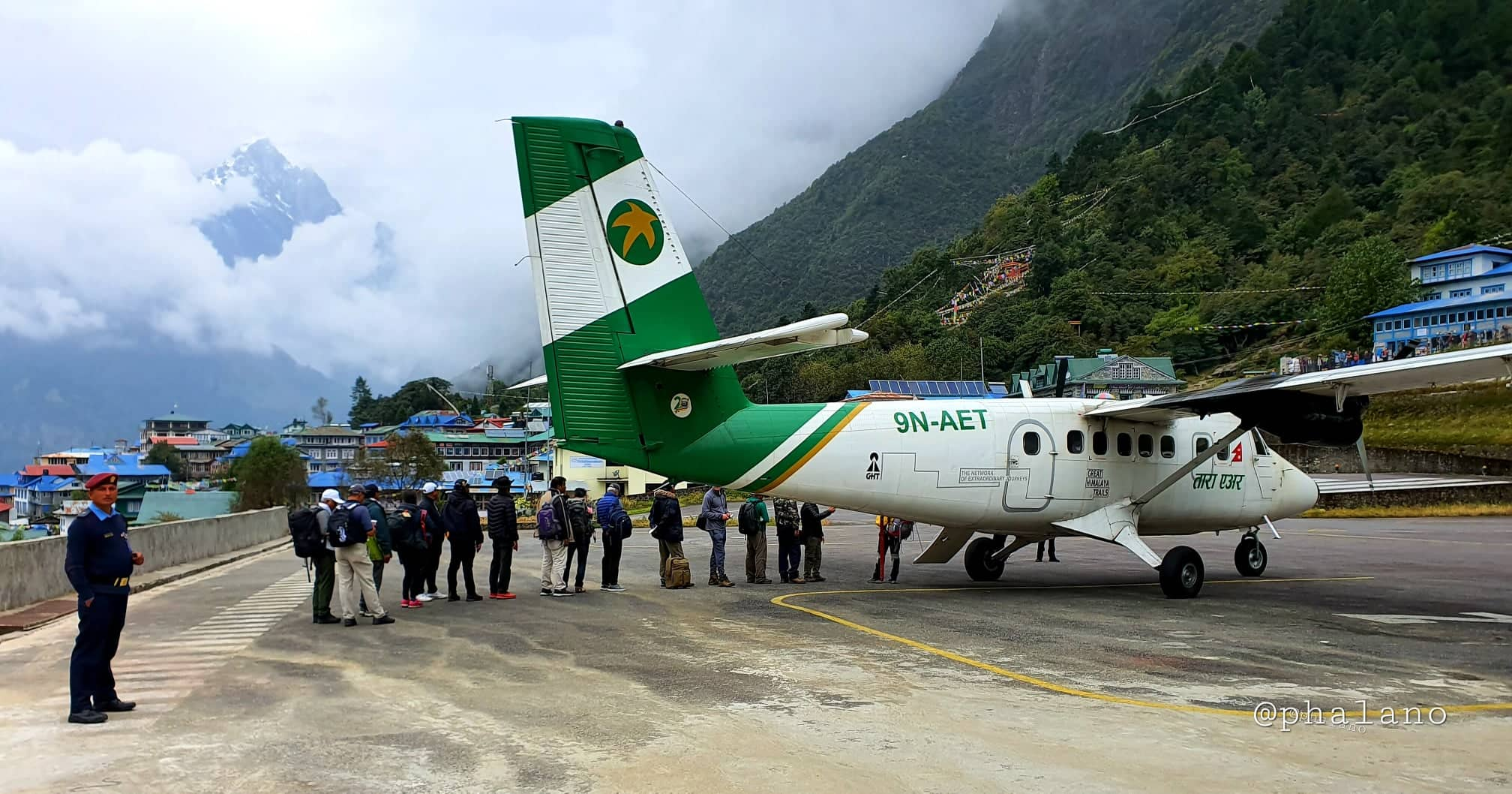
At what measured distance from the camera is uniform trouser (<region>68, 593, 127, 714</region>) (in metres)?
7.64

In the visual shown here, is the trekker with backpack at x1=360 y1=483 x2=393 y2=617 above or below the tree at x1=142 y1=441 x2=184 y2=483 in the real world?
below

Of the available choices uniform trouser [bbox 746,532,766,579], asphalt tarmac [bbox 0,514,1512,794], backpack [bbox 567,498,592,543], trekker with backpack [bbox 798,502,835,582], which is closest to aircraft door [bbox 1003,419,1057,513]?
asphalt tarmac [bbox 0,514,1512,794]

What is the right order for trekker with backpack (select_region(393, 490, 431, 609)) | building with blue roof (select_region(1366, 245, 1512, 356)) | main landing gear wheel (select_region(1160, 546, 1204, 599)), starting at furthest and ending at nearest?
1. building with blue roof (select_region(1366, 245, 1512, 356))
2. main landing gear wheel (select_region(1160, 546, 1204, 599))
3. trekker with backpack (select_region(393, 490, 431, 609))

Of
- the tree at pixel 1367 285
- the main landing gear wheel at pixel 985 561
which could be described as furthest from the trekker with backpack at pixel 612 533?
the tree at pixel 1367 285

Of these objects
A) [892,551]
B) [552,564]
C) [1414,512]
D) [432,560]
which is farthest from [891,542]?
[1414,512]

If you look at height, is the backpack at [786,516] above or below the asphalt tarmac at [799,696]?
above

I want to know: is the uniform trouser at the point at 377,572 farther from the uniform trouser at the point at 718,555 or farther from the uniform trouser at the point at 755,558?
the uniform trouser at the point at 755,558

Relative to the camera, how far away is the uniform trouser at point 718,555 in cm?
1692

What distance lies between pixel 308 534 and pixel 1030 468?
34.2 ft

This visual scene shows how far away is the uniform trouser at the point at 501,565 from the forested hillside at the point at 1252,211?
235ft

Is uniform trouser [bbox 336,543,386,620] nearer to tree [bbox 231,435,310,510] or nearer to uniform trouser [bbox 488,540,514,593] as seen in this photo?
uniform trouser [bbox 488,540,514,593]

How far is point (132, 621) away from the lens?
13.8m

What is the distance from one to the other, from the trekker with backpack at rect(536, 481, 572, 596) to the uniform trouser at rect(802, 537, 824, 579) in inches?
167

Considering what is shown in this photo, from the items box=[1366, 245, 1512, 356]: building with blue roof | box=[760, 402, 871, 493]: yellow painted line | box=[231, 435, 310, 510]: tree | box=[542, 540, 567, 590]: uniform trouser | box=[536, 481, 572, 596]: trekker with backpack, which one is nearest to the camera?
box=[760, 402, 871, 493]: yellow painted line
